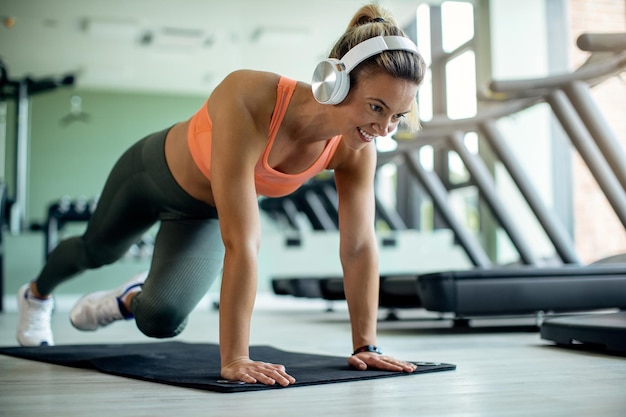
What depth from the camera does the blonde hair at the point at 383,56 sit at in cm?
150

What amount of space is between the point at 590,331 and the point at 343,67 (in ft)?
3.91

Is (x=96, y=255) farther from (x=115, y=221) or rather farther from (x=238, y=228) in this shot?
(x=238, y=228)

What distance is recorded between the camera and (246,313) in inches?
59.0

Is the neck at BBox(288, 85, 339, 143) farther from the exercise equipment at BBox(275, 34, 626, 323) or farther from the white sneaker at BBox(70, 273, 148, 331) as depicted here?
the exercise equipment at BBox(275, 34, 626, 323)

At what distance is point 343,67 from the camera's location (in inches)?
60.1

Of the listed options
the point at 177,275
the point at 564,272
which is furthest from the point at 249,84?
the point at 564,272

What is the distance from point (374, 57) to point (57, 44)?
4.20 m

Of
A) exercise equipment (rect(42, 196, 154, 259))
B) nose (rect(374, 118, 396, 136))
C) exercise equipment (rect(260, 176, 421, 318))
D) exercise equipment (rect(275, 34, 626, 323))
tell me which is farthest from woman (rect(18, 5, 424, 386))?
exercise equipment (rect(42, 196, 154, 259))

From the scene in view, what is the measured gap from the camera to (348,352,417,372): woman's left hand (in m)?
1.69

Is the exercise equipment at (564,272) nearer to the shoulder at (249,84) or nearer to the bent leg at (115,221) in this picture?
the bent leg at (115,221)

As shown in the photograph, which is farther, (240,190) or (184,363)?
(184,363)

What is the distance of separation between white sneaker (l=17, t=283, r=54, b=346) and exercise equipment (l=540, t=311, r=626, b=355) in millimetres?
1697

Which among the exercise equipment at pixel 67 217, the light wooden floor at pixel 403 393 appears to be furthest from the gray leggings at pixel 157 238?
the exercise equipment at pixel 67 217

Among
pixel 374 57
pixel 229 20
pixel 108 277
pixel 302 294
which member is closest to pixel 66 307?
pixel 108 277
